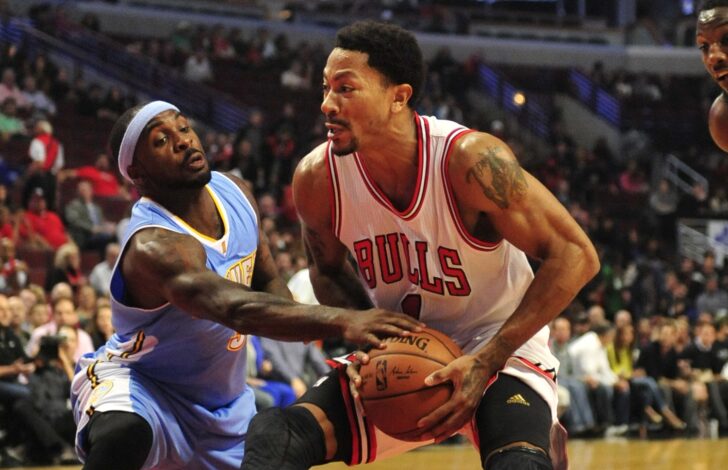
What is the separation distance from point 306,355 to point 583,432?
11.0 feet

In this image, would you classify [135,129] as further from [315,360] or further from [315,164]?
[315,360]

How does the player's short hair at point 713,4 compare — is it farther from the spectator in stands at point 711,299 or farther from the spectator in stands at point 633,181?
the spectator in stands at point 633,181

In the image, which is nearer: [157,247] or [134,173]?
[157,247]

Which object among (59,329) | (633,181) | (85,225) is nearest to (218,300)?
(59,329)

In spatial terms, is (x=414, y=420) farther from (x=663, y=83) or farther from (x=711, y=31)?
(x=663, y=83)

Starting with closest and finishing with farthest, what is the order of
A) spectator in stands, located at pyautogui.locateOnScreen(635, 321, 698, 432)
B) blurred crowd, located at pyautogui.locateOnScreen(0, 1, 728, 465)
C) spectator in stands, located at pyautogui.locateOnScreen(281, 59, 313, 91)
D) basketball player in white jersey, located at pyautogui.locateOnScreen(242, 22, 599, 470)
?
1. basketball player in white jersey, located at pyautogui.locateOnScreen(242, 22, 599, 470)
2. blurred crowd, located at pyautogui.locateOnScreen(0, 1, 728, 465)
3. spectator in stands, located at pyautogui.locateOnScreen(635, 321, 698, 432)
4. spectator in stands, located at pyautogui.locateOnScreen(281, 59, 313, 91)

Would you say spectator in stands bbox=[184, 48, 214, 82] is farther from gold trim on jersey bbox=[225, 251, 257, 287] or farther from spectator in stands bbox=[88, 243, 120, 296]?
gold trim on jersey bbox=[225, 251, 257, 287]

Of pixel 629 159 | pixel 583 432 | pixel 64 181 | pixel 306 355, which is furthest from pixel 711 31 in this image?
pixel 629 159

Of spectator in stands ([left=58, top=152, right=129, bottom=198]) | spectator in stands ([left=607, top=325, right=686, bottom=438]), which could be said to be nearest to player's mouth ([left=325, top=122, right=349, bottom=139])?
spectator in stands ([left=607, top=325, right=686, bottom=438])

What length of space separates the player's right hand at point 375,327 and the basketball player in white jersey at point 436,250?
0.13m

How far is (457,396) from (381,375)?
0.84ft

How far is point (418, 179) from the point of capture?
394 cm

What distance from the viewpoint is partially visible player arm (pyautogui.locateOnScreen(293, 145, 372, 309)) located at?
418cm

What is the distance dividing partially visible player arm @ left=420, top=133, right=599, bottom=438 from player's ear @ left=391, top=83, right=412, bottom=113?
29 cm
